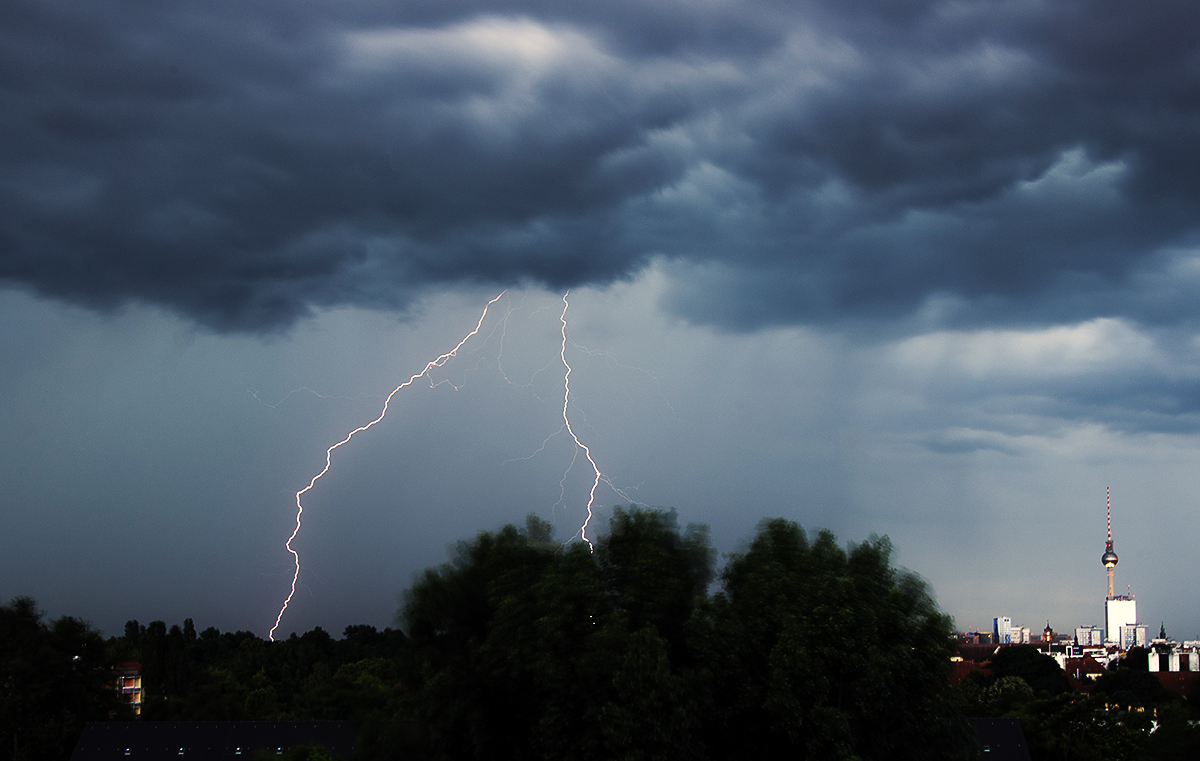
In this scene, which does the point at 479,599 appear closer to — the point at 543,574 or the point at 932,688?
the point at 543,574

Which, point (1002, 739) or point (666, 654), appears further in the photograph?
point (1002, 739)

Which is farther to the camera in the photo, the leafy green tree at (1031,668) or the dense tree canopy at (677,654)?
the leafy green tree at (1031,668)

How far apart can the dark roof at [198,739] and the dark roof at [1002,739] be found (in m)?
28.1

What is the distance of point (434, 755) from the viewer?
24781 mm

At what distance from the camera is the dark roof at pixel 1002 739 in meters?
41.4

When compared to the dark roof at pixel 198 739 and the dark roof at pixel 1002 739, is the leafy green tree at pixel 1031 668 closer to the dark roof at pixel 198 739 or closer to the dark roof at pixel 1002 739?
the dark roof at pixel 1002 739

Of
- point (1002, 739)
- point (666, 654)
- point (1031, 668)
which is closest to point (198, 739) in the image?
point (666, 654)

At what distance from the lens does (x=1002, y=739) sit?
4256 cm

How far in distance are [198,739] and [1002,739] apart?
37.2 m

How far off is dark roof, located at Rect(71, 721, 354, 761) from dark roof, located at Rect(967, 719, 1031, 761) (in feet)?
92.3

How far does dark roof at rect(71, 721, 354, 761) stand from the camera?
4466 cm

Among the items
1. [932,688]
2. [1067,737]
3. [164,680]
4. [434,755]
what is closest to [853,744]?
[932,688]

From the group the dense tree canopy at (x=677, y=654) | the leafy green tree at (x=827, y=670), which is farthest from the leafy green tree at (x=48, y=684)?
the leafy green tree at (x=827, y=670)

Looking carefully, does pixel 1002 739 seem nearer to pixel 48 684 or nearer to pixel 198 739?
pixel 198 739
